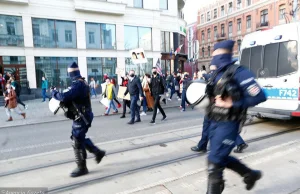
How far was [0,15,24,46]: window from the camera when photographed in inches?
633

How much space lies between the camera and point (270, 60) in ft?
19.6

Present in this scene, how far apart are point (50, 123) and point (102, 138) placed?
3612mm

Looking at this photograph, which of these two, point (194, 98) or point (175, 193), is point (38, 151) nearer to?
point (175, 193)

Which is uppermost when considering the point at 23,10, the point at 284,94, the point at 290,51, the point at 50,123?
the point at 23,10

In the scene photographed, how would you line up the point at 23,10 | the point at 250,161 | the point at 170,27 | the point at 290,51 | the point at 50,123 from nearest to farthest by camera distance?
the point at 250,161
the point at 290,51
the point at 50,123
the point at 23,10
the point at 170,27

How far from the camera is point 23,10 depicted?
1647 centimetres

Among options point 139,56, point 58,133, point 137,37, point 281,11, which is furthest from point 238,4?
point 58,133

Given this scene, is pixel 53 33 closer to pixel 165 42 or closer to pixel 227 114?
pixel 165 42

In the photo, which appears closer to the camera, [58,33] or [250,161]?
[250,161]

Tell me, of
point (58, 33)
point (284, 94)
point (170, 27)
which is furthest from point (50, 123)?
point (170, 27)

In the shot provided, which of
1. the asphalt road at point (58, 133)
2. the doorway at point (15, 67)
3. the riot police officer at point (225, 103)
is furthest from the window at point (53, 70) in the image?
the riot police officer at point (225, 103)

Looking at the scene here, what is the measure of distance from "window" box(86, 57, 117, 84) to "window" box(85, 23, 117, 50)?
1100mm

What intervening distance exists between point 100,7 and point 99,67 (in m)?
5.20

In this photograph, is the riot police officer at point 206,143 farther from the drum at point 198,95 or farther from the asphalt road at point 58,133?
the asphalt road at point 58,133
